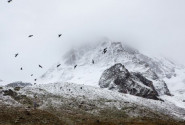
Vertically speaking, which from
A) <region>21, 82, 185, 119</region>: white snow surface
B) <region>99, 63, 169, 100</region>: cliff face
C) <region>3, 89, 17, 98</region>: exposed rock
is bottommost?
<region>99, 63, 169, 100</region>: cliff face

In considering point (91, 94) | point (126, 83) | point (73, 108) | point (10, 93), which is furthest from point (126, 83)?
point (10, 93)

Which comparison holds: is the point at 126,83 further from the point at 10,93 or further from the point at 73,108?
the point at 10,93

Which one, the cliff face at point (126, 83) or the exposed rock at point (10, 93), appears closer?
the exposed rock at point (10, 93)

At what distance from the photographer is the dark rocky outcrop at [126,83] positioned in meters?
167

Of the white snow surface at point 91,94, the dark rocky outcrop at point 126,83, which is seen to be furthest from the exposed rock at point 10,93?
the dark rocky outcrop at point 126,83

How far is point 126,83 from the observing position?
173 meters

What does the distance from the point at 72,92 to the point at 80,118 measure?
27.6 meters

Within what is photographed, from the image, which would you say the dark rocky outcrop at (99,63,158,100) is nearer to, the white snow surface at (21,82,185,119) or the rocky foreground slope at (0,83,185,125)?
the white snow surface at (21,82,185,119)

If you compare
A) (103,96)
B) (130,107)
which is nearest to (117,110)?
(130,107)

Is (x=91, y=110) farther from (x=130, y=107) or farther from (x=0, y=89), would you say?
(x=0, y=89)

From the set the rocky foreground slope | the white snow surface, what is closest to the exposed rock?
the rocky foreground slope

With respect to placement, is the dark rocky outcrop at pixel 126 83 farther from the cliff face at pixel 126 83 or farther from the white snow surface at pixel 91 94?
the white snow surface at pixel 91 94

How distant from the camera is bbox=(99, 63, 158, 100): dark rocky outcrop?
16712 centimetres

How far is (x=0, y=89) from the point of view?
71.4 m
